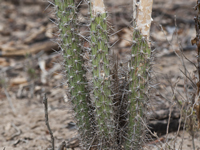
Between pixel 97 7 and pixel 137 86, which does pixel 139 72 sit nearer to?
pixel 137 86

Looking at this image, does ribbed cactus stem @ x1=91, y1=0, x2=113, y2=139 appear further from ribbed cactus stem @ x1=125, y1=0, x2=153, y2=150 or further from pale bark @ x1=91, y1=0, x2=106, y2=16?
ribbed cactus stem @ x1=125, y1=0, x2=153, y2=150

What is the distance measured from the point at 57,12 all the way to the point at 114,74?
80 centimetres

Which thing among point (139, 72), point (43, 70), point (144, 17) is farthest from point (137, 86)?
point (43, 70)

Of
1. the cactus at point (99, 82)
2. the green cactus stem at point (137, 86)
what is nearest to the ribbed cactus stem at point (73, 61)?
the cactus at point (99, 82)

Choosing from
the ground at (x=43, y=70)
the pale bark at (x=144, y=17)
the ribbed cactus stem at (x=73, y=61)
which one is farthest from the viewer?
the ground at (x=43, y=70)

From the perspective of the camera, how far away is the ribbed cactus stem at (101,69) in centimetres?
189

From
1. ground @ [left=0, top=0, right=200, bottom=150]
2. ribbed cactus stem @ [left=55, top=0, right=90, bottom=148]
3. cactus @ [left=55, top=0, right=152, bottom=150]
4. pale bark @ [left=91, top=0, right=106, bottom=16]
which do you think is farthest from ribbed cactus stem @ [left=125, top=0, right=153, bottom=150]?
ribbed cactus stem @ [left=55, top=0, right=90, bottom=148]

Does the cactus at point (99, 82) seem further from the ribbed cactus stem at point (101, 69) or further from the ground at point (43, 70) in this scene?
the ground at point (43, 70)

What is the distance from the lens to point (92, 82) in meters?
2.08

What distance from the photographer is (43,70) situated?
5.07 meters

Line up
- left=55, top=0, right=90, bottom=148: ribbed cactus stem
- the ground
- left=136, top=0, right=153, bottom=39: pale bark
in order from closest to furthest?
Result: 1. left=136, top=0, right=153, bottom=39: pale bark
2. left=55, top=0, right=90, bottom=148: ribbed cactus stem
3. the ground

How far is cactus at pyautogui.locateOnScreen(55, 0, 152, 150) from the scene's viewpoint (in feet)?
6.31

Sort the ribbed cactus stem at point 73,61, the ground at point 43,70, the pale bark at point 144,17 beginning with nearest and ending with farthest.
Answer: the pale bark at point 144,17
the ribbed cactus stem at point 73,61
the ground at point 43,70

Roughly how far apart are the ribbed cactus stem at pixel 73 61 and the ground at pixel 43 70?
18cm
